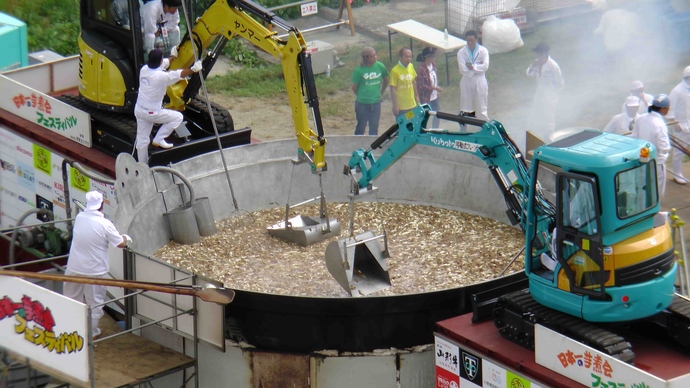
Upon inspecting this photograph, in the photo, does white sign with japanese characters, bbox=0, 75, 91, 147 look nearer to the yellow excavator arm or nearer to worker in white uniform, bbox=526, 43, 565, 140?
the yellow excavator arm

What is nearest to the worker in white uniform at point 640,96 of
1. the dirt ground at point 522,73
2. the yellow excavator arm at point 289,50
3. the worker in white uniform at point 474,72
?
the dirt ground at point 522,73

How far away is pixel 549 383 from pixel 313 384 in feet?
7.69

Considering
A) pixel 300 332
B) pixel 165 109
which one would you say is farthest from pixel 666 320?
pixel 165 109

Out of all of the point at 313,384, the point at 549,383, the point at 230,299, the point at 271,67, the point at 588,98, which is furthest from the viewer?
the point at 271,67

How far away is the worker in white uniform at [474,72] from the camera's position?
16875 mm

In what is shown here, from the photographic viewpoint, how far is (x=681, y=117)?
15641 millimetres

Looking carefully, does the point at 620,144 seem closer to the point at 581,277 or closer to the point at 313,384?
the point at 581,277

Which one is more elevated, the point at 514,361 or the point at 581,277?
the point at 581,277

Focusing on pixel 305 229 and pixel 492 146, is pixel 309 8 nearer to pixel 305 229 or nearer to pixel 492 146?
pixel 305 229

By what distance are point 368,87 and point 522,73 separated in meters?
4.90

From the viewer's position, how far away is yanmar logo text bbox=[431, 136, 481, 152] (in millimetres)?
10562

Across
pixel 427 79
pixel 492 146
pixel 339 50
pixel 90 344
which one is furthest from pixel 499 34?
pixel 90 344

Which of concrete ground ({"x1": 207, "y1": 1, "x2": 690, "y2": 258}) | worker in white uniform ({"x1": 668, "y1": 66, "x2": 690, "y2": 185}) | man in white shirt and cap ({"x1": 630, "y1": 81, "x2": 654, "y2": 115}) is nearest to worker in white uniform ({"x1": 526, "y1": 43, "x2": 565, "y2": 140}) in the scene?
man in white shirt and cap ({"x1": 630, "y1": 81, "x2": 654, "y2": 115})

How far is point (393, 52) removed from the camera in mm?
20891
